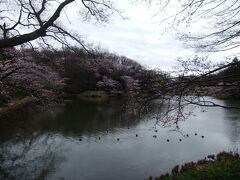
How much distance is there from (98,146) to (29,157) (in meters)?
3.92

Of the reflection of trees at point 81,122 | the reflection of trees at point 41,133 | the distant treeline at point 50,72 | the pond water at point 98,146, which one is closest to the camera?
the distant treeline at point 50,72

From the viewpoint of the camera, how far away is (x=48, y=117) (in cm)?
2961

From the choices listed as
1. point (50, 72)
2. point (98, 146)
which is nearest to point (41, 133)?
point (50, 72)

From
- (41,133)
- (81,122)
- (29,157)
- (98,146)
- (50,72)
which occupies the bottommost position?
(29,157)

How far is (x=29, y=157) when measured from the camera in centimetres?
1568

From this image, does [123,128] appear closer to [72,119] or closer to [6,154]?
[72,119]

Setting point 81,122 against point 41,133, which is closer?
point 41,133

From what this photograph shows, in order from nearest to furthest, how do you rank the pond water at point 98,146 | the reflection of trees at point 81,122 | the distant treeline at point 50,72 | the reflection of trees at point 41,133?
the distant treeline at point 50,72 < the reflection of trees at point 41,133 < the pond water at point 98,146 < the reflection of trees at point 81,122

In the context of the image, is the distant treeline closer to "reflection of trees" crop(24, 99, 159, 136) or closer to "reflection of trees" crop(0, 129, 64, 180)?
"reflection of trees" crop(24, 99, 159, 136)

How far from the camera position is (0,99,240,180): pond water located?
13.9 metres

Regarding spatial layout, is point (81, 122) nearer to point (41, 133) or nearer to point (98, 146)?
point (41, 133)

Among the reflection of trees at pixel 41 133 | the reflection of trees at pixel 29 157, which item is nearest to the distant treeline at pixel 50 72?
the reflection of trees at pixel 41 133

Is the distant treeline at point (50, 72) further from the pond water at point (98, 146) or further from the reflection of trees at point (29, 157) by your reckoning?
the reflection of trees at point (29, 157)

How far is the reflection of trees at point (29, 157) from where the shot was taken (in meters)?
13.5
